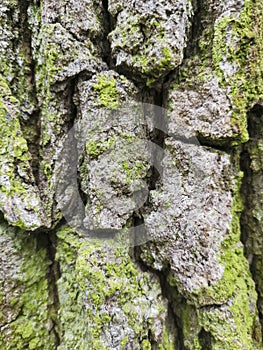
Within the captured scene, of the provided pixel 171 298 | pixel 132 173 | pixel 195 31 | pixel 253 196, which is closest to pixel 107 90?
pixel 132 173

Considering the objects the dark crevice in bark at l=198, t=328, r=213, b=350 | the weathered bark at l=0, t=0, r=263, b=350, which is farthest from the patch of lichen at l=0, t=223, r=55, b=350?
the dark crevice in bark at l=198, t=328, r=213, b=350

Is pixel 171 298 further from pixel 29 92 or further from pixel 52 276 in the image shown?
pixel 29 92

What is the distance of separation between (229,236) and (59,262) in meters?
0.79

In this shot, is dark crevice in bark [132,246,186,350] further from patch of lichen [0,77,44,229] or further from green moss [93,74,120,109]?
green moss [93,74,120,109]

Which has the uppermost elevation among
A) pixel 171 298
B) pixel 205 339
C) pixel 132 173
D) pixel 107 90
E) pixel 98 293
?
pixel 107 90

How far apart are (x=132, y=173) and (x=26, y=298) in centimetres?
77

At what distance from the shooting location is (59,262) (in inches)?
48.0

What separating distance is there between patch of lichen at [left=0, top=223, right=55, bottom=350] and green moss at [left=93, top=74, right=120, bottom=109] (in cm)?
71

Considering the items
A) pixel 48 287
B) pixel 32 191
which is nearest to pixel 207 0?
pixel 32 191

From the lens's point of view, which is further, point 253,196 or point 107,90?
point 253,196

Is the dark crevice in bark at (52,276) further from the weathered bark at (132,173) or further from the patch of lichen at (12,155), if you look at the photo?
the patch of lichen at (12,155)

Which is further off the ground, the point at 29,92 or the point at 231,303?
the point at 29,92

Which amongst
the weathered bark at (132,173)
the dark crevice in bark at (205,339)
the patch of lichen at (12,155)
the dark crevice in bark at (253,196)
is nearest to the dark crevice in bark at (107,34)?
the weathered bark at (132,173)

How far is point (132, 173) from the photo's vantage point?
1125mm
